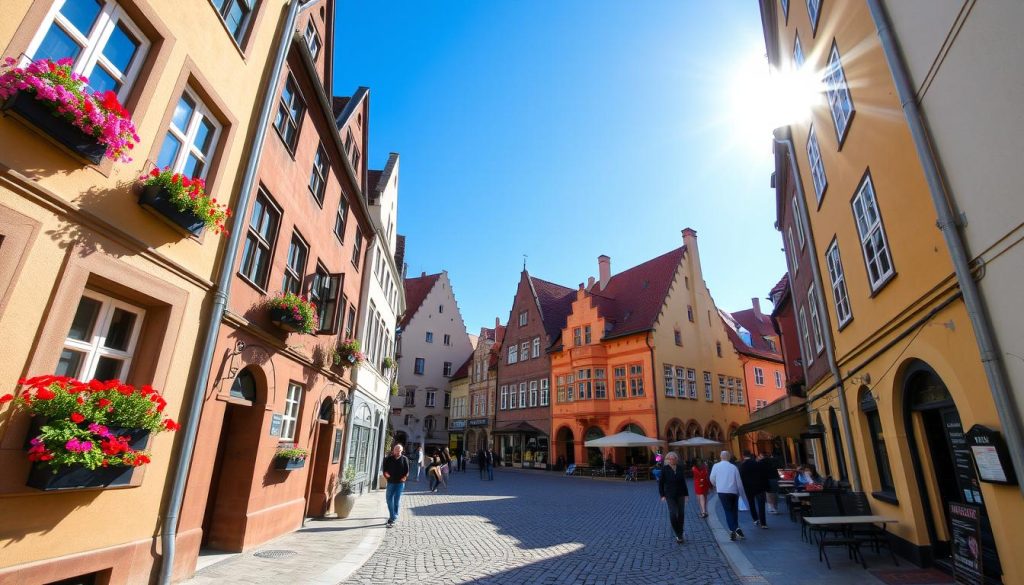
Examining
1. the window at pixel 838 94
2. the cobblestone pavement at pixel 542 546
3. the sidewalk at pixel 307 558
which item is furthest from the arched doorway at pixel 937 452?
the sidewalk at pixel 307 558

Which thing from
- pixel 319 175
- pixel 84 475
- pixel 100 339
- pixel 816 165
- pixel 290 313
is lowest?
pixel 84 475

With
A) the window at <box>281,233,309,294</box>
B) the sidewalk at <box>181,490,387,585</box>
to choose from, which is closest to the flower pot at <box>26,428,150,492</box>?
the sidewalk at <box>181,490,387,585</box>

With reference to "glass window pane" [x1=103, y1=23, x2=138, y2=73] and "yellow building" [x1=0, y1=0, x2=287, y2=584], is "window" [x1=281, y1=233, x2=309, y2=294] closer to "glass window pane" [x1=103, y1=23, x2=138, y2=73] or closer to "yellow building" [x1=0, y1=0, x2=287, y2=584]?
"yellow building" [x1=0, y1=0, x2=287, y2=584]

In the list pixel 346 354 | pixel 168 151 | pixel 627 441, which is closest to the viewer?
pixel 168 151

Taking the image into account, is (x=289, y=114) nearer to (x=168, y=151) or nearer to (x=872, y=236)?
(x=168, y=151)

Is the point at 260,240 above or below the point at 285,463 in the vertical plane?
above

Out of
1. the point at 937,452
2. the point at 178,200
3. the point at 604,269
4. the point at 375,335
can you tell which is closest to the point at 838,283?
the point at 937,452

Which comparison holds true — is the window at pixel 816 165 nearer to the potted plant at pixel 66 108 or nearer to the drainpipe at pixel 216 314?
the drainpipe at pixel 216 314

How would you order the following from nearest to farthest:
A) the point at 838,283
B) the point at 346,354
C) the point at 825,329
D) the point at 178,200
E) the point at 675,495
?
the point at 178,200 → the point at 675,495 → the point at 838,283 → the point at 825,329 → the point at 346,354

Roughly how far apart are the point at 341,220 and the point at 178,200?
8688 mm

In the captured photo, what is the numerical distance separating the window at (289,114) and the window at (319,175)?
1151mm

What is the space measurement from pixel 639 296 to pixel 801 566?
28327 millimetres

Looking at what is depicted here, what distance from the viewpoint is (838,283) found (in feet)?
37.0

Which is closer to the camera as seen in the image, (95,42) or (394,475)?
(95,42)
